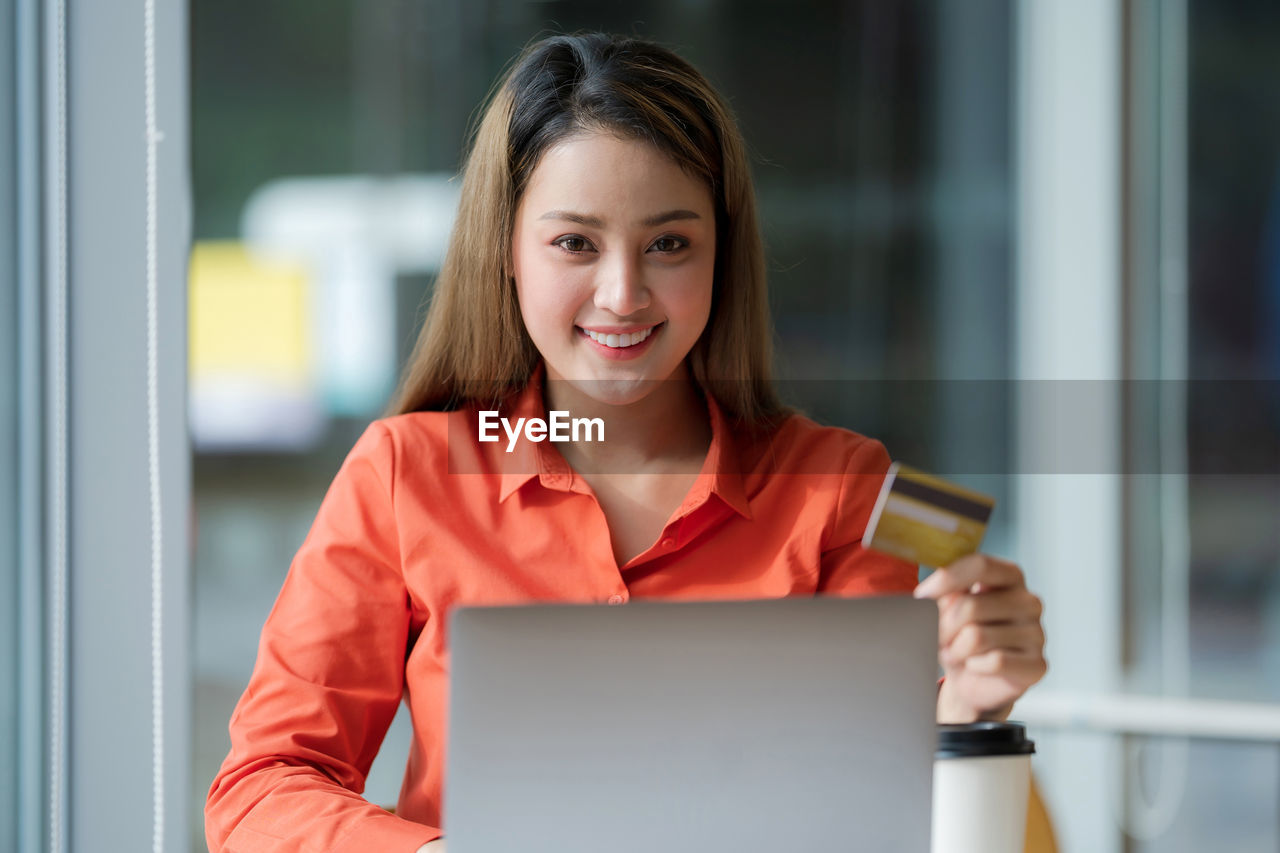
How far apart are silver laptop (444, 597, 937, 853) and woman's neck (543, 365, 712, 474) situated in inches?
27.6

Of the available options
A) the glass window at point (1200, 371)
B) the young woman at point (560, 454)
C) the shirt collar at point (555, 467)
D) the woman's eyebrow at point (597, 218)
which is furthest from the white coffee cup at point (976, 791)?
the glass window at point (1200, 371)

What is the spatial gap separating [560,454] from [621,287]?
0.28 m

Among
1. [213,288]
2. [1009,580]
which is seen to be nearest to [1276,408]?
[1009,580]

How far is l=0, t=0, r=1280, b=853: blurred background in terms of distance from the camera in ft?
8.25

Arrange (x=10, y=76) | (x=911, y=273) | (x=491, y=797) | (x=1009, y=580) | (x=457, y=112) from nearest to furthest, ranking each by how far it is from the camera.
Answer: (x=491, y=797)
(x=1009, y=580)
(x=10, y=76)
(x=911, y=273)
(x=457, y=112)

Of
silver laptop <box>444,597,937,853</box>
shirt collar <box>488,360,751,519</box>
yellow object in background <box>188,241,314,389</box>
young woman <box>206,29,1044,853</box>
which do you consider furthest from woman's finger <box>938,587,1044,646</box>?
yellow object in background <box>188,241,314,389</box>

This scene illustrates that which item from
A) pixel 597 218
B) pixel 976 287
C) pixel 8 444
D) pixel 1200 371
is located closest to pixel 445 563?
pixel 597 218

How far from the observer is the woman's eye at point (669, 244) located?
1275mm

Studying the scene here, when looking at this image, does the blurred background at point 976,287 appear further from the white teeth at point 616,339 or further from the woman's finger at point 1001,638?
the woman's finger at point 1001,638

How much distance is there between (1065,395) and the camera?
2.57 meters

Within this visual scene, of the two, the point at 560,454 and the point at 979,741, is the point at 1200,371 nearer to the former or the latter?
the point at 560,454

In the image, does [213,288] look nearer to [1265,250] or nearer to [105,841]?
[105,841]

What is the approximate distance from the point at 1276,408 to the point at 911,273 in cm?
98

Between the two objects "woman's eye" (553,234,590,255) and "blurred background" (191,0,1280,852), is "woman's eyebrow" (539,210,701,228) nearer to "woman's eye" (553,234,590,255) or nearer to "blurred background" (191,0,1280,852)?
"woman's eye" (553,234,590,255)
